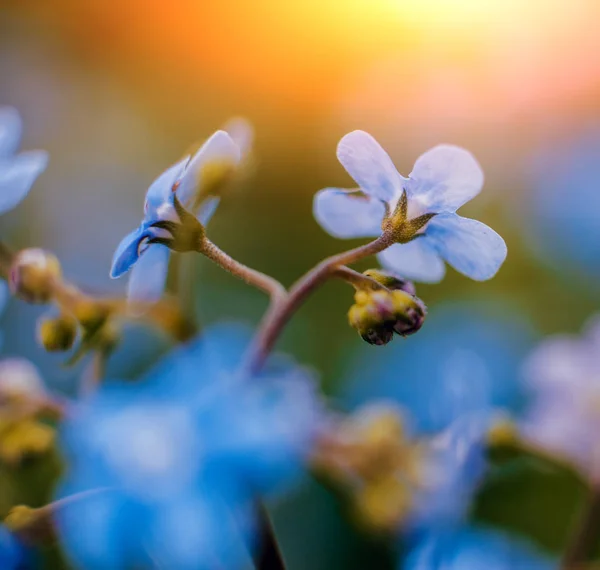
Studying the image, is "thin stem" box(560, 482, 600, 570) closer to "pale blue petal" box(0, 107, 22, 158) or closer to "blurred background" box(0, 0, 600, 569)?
"blurred background" box(0, 0, 600, 569)

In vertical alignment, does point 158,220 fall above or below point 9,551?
above

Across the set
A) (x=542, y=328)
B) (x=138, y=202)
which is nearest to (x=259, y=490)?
(x=542, y=328)

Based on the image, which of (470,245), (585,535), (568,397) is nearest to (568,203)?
(568,397)

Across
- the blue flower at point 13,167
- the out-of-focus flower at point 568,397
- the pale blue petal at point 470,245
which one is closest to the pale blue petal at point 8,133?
the blue flower at point 13,167

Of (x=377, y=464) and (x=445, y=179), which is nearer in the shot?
(x=445, y=179)

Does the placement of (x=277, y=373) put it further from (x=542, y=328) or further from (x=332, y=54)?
(x=332, y=54)

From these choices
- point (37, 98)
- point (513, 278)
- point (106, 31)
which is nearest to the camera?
point (513, 278)

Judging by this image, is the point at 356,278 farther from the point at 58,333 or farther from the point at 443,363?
the point at 443,363
